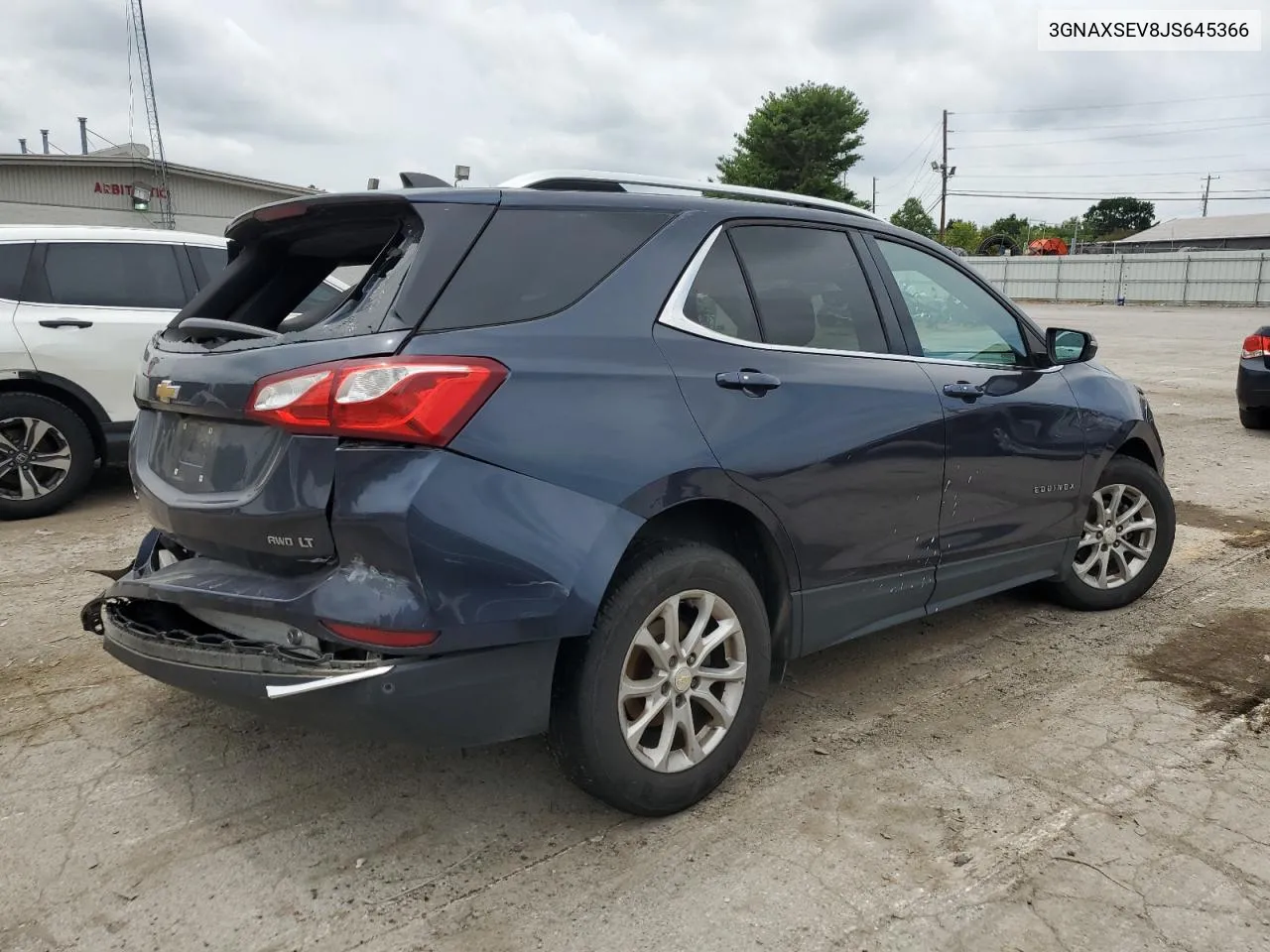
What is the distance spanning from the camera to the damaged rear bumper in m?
2.28

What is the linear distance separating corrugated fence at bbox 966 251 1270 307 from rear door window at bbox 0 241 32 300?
3936 centimetres

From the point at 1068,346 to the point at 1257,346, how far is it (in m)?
7.02

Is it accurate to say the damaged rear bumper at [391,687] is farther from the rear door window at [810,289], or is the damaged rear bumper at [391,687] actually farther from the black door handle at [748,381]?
the rear door window at [810,289]

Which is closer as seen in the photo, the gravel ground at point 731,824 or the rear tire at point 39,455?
the gravel ground at point 731,824

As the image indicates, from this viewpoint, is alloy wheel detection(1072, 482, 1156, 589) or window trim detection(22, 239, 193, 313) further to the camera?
window trim detection(22, 239, 193, 313)

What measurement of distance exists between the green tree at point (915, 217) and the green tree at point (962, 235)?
12.8 ft

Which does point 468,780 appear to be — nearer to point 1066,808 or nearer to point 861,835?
point 861,835

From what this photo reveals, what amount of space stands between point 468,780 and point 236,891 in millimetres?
741

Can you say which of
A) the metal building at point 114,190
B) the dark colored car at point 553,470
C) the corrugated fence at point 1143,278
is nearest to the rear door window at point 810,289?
the dark colored car at point 553,470

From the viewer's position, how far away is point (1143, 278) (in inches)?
1710

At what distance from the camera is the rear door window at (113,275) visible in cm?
621

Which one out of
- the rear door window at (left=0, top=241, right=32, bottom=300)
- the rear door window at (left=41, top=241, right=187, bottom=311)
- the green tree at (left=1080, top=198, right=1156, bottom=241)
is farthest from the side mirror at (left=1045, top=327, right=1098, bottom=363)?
the green tree at (left=1080, top=198, right=1156, bottom=241)

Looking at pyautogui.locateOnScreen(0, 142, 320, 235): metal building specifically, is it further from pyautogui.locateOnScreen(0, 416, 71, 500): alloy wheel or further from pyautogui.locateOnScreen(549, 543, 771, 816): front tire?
pyautogui.locateOnScreen(549, 543, 771, 816): front tire

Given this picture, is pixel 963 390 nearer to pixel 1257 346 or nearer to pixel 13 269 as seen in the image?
pixel 13 269
